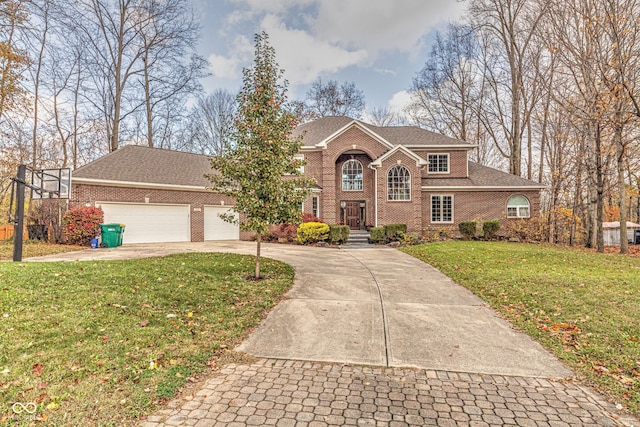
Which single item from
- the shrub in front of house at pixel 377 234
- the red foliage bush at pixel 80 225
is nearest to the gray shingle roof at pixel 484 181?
the shrub in front of house at pixel 377 234

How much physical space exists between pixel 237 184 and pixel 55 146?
77.2 feet

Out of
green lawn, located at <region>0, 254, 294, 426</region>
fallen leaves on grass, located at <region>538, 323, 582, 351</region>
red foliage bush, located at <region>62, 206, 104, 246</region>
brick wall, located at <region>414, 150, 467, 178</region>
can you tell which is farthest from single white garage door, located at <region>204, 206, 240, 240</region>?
fallen leaves on grass, located at <region>538, 323, 582, 351</region>

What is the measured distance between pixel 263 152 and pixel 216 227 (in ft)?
42.5

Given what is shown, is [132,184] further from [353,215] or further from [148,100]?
[353,215]

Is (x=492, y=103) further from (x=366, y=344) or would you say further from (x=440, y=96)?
(x=366, y=344)

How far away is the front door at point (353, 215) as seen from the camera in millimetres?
21453

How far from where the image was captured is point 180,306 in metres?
5.41

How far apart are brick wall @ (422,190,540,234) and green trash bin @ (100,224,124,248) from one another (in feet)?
53.5

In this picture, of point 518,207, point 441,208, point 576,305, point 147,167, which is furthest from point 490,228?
point 147,167

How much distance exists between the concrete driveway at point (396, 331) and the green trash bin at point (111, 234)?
10.8 m

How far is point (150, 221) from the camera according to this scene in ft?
54.0

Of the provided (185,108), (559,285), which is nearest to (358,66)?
(185,108)

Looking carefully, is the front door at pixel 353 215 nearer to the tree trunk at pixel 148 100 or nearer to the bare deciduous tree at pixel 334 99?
the bare deciduous tree at pixel 334 99

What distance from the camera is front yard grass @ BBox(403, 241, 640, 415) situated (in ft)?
12.2
